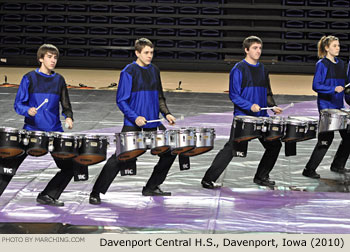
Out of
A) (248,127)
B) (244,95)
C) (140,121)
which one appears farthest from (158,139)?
(244,95)

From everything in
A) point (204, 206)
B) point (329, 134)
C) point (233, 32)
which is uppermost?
point (233, 32)

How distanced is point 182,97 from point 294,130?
624cm

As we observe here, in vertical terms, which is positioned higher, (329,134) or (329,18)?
(329,18)

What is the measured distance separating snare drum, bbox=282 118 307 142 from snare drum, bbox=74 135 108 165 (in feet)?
5.64

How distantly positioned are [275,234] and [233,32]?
1399cm

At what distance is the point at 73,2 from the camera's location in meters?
18.1

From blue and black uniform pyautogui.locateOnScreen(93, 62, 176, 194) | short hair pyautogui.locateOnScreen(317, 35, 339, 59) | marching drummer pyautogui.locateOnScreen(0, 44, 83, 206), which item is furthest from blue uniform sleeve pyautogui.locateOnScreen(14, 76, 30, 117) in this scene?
short hair pyautogui.locateOnScreen(317, 35, 339, 59)

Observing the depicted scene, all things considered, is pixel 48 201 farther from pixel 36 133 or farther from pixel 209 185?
pixel 209 185

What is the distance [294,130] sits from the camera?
5.83 meters

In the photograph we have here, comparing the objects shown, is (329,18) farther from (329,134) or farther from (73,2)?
(329,134)

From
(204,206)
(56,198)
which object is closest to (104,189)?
(56,198)

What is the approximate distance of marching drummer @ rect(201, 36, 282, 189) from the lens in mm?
5824

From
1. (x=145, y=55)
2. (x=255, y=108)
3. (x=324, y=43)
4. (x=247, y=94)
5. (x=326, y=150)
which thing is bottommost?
(x=326, y=150)

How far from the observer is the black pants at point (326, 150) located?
6364 mm
